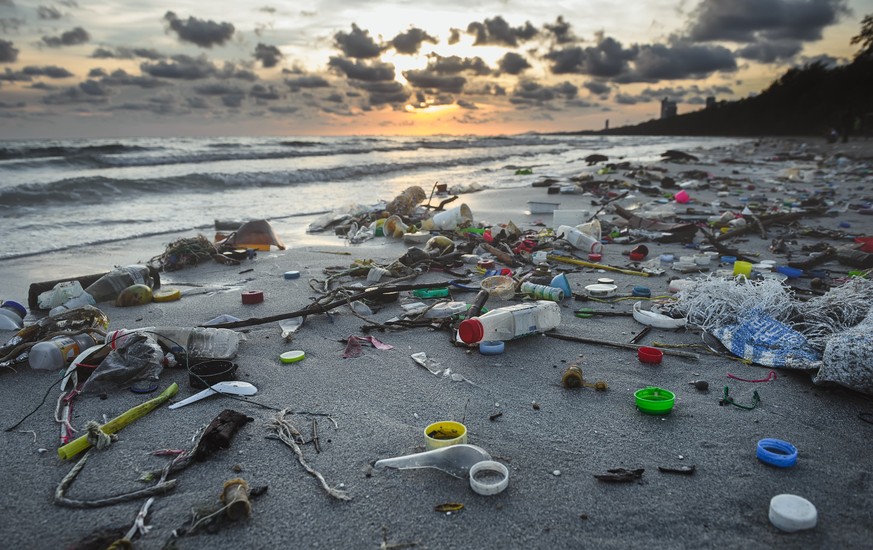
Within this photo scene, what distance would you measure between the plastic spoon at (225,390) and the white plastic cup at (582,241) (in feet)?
Result: 16.2

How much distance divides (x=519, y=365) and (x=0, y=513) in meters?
2.82

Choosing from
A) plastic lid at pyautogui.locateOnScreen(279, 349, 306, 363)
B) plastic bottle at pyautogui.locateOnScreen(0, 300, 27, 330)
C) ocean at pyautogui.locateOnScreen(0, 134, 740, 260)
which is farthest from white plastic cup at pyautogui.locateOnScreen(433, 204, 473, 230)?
plastic bottle at pyautogui.locateOnScreen(0, 300, 27, 330)

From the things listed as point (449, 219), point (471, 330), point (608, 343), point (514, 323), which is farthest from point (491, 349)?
point (449, 219)

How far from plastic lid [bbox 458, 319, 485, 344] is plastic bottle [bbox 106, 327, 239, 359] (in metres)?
1.68

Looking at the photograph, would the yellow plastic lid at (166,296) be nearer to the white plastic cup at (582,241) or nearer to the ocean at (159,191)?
the ocean at (159,191)

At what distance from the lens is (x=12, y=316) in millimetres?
4746

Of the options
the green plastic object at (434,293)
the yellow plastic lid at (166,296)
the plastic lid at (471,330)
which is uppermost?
the plastic lid at (471,330)

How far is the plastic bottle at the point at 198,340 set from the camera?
12.4ft

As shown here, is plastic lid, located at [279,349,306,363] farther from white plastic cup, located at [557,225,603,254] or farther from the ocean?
the ocean

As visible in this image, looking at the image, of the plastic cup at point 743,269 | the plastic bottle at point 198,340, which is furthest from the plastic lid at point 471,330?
the plastic cup at point 743,269

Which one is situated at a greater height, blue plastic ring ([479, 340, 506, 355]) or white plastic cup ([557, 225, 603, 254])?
white plastic cup ([557, 225, 603, 254])

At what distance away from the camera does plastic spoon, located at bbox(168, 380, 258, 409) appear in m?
3.17

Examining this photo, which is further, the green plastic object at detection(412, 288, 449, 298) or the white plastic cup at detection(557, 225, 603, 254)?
the white plastic cup at detection(557, 225, 603, 254)

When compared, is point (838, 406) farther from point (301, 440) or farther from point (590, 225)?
point (590, 225)
